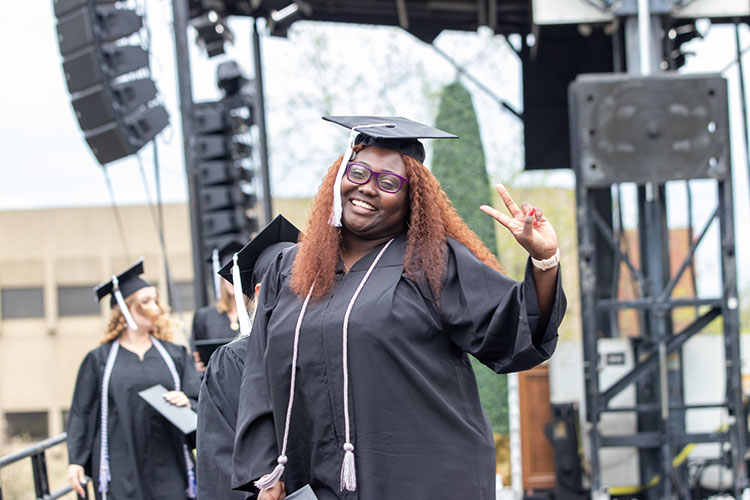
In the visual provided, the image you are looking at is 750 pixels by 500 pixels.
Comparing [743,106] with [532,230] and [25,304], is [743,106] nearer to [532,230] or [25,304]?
[532,230]

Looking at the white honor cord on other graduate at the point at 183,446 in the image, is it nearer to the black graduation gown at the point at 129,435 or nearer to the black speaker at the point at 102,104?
the black graduation gown at the point at 129,435

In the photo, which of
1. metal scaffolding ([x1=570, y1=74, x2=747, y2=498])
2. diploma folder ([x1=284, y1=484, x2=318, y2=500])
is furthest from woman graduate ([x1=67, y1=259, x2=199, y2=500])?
metal scaffolding ([x1=570, y1=74, x2=747, y2=498])

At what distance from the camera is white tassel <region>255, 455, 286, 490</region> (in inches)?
106

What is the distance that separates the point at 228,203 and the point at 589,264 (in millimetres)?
4680

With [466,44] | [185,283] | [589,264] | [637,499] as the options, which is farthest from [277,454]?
[185,283]

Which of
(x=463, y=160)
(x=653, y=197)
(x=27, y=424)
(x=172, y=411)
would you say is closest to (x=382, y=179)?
(x=172, y=411)

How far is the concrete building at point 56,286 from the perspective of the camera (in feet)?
122

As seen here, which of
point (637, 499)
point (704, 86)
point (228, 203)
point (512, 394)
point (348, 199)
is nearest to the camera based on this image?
point (348, 199)

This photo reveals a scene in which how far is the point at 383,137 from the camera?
9.08 feet

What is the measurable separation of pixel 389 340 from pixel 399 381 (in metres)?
0.11

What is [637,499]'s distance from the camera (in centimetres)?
925

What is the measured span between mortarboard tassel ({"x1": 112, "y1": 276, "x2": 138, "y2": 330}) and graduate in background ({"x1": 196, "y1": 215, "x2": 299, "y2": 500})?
192 centimetres

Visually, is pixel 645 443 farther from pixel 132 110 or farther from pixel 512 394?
pixel 132 110

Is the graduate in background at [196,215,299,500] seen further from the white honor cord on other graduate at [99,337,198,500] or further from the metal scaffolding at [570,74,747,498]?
the metal scaffolding at [570,74,747,498]
